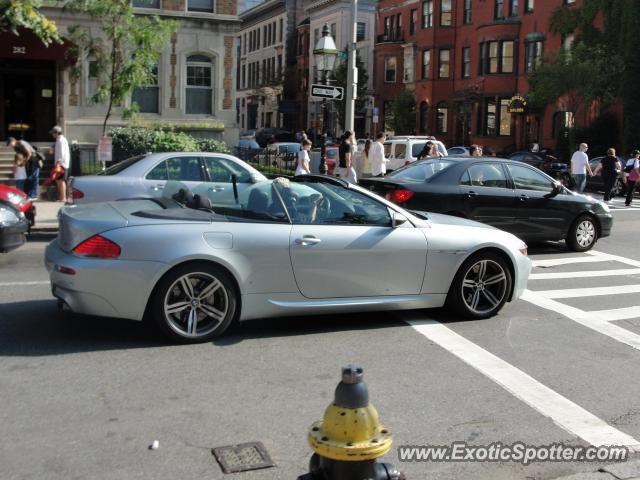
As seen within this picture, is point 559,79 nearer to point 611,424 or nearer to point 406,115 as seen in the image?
point 406,115

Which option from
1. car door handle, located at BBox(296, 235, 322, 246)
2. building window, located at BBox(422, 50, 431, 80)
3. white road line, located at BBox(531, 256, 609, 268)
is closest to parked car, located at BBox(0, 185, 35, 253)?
car door handle, located at BBox(296, 235, 322, 246)

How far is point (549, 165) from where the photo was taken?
31.0 meters

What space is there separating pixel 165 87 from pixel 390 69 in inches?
1356

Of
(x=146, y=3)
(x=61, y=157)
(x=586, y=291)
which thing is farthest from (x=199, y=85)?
(x=586, y=291)

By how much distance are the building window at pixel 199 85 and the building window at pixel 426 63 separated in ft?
94.6

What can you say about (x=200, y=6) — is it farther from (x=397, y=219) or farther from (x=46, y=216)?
(x=397, y=219)

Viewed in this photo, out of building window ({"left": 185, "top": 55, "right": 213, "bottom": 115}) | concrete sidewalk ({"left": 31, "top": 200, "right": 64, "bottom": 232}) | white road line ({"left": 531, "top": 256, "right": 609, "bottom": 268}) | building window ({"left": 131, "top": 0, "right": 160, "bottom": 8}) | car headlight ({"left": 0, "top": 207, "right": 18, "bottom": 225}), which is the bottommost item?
white road line ({"left": 531, "top": 256, "right": 609, "bottom": 268})

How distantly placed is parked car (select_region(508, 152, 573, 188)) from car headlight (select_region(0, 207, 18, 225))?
23.0 m

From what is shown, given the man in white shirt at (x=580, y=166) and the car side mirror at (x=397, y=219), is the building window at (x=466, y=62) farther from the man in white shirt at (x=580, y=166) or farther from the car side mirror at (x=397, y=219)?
the car side mirror at (x=397, y=219)

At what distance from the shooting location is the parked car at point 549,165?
29.6 meters

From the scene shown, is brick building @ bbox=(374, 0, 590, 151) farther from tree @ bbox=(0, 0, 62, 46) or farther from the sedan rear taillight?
the sedan rear taillight

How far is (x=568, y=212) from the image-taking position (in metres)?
12.6

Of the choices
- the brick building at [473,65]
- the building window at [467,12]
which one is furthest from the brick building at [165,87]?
the building window at [467,12]

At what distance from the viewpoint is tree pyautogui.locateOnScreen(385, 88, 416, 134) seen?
5262 centimetres
